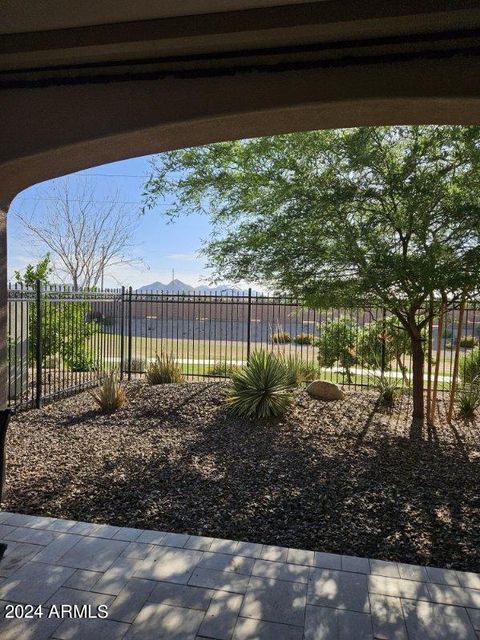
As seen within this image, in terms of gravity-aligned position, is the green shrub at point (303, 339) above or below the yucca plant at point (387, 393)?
above

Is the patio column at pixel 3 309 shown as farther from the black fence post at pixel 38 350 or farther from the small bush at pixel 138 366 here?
the small bush at pixel 138 366

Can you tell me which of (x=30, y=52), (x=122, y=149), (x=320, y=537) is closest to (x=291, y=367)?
(x=320, y=537)

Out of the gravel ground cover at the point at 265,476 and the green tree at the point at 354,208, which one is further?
the green tree at the point at 354,208

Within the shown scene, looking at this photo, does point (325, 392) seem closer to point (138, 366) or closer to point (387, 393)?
point (387, 393)

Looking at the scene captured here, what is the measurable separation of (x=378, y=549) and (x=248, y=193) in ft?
14.3

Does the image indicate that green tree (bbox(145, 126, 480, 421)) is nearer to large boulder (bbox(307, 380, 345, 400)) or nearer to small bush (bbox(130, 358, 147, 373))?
large boulder (bbox(307, 380, 345, 400))

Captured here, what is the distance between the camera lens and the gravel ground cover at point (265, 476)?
364 cm

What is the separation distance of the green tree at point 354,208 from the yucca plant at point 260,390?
139 cm

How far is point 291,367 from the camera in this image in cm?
816

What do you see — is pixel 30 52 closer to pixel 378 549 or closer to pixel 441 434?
pixel 378 549

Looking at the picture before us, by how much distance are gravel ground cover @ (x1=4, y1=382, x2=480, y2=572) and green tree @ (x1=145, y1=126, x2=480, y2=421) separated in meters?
1.74

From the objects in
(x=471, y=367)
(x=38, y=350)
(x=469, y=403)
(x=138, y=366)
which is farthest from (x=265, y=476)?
(x=138, y=366)

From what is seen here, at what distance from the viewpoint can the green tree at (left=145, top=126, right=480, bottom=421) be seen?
517 cm

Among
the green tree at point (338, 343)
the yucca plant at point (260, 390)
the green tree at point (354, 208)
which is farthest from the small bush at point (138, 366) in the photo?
the green tree at point (354, 208)
